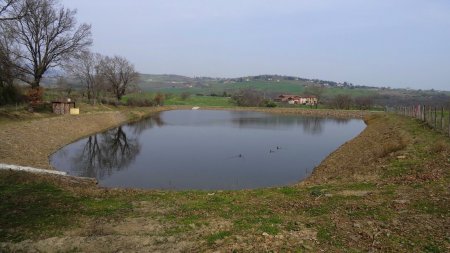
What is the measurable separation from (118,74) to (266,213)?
71.3m

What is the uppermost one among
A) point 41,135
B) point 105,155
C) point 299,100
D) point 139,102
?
point 299,100

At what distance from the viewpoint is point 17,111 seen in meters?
34.6

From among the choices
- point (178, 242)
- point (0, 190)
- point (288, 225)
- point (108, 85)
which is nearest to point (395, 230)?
point (288, 225)

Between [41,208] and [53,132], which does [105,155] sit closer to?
[53,132]

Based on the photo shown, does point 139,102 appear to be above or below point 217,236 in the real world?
above

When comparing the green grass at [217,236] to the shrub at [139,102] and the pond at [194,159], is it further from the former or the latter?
the shrub at [139,102]

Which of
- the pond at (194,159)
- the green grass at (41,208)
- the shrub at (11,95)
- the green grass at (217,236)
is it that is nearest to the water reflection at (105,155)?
the pond at (194,159)

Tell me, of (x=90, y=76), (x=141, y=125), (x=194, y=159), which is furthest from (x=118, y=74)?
(x=194, y=159)

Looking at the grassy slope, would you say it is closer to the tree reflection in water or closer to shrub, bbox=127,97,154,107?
the tree reflection in water

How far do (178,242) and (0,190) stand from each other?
6.70 meters

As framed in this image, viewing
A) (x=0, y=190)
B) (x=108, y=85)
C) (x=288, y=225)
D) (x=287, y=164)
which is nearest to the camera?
(x=288, y=225)

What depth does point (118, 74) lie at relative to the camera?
76.4 metres

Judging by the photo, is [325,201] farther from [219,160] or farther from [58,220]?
[219,160]

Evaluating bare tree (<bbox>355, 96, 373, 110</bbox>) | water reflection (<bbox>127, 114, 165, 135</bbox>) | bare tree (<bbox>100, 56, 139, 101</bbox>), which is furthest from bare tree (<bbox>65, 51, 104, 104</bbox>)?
bare tree (<bbox>355, 96, 373, 110</bbox>)
